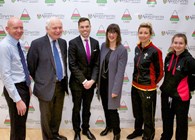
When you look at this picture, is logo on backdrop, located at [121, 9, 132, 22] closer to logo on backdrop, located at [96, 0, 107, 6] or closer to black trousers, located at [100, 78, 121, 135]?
logo on backdrop, located at [96, 0, 107, 6]

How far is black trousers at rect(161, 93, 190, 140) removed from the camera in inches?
110

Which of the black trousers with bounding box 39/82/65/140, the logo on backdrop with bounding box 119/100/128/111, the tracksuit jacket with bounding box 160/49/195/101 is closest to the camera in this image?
the tracksuit jacket with bounding box 160/49/195/101

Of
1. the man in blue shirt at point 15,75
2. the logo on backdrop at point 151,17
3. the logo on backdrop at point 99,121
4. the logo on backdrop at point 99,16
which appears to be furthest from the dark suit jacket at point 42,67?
the logo on backdrop at point 151,17

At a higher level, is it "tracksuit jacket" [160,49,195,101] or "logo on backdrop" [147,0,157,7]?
"logo on backdrop" [147,0,157,7]

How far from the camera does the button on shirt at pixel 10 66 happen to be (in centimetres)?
229

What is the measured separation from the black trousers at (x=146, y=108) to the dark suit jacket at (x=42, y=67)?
109cm

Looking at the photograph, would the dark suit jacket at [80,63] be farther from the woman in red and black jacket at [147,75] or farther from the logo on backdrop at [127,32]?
the logo on backdrop at [127,32]

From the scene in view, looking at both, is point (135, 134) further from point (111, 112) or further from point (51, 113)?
point (51, 113)

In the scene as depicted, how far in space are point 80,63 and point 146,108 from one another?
39.5 inches

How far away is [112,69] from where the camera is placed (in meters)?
2.97

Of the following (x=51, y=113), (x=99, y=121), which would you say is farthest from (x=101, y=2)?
(x=99, y=121)

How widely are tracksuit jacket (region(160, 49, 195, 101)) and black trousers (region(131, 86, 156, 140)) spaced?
285mm

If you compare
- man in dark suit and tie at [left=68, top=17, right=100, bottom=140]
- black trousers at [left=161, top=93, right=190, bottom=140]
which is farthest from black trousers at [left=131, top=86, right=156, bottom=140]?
man in dark suit and tie at [left=68, top=17, right=100, bottom=140]

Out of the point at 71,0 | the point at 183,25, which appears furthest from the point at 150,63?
the point at 71,0
